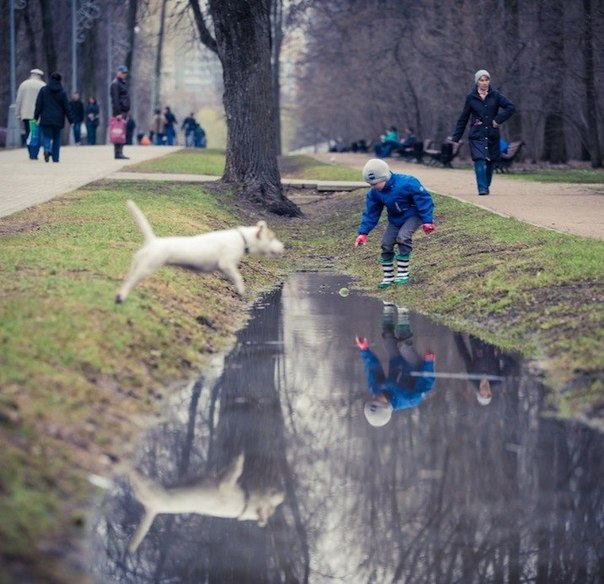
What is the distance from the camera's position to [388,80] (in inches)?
2311

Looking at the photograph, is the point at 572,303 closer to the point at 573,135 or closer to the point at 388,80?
the point at 573,135

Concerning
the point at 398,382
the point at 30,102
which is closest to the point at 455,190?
the point at 30,102

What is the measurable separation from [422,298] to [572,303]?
100 inches

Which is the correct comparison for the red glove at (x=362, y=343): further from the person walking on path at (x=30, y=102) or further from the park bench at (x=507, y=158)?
the park bench at (x=507, y=158)

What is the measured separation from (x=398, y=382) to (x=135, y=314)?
1953 millimetres

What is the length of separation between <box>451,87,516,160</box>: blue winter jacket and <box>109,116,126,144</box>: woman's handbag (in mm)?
15162

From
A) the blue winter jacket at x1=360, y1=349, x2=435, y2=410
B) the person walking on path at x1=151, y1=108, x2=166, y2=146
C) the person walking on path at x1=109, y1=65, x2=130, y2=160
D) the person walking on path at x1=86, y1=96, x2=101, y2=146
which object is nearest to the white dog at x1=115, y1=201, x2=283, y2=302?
the blue winter jacket at x1=360, y1=349, x2=435, y2=410

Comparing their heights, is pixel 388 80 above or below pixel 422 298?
above

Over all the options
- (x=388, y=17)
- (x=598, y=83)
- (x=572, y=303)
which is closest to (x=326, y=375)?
(x=572, y=303)

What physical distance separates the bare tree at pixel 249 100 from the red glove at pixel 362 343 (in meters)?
12.2

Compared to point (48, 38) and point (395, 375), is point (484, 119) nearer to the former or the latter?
point (395, 375)

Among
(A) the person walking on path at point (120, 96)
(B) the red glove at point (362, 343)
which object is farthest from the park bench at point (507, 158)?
(B) the red glove at point (362, 343)

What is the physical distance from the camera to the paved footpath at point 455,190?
722 inches

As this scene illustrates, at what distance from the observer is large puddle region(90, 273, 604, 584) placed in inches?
233
